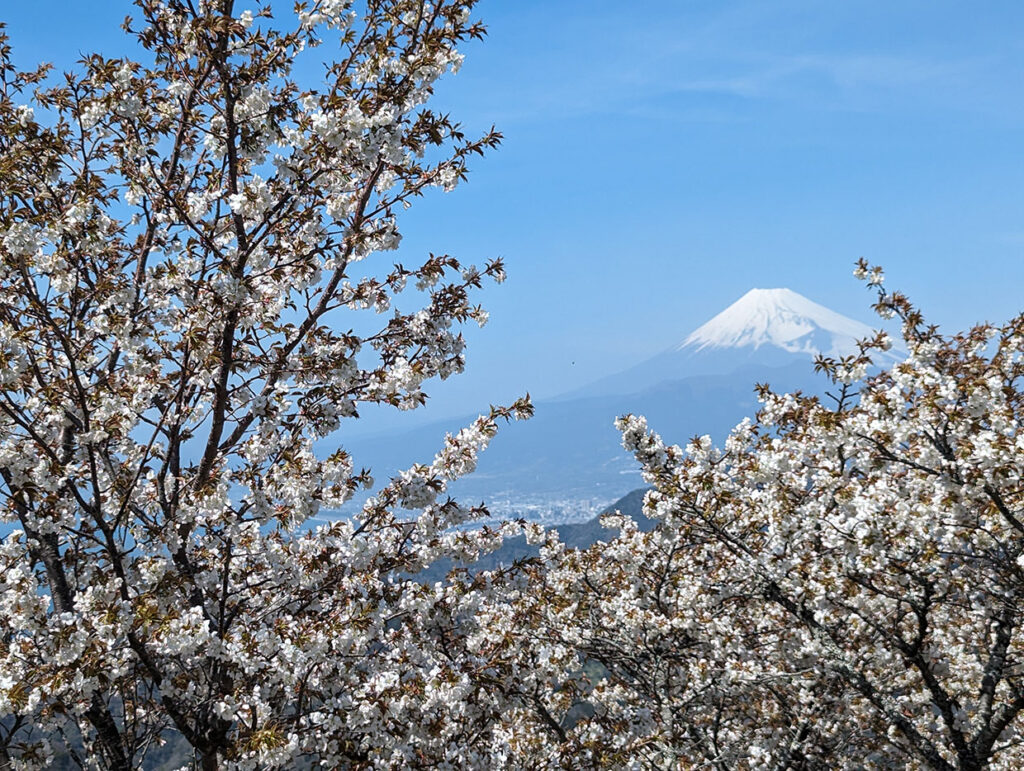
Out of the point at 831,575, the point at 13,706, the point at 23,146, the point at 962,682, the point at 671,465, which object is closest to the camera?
the point at 13,706

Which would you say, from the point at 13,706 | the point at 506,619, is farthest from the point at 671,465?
the point at 13,706

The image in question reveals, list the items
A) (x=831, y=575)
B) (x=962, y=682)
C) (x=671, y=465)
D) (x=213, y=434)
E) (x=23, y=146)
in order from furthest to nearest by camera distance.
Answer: (x=962, y=682), (x=671, y=465), (x=831, y=575), (x=213, y=434), (x=23, y=146)

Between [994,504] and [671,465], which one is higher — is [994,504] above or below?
below

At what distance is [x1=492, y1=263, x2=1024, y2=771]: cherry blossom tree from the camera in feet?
22.2

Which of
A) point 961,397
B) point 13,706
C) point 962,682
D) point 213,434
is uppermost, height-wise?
point 213,434

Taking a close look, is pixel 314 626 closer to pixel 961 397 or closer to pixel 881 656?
pixel 961 397

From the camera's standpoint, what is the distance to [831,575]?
7.72m

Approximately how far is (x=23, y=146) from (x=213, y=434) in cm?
304

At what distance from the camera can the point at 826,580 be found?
7.58 metres

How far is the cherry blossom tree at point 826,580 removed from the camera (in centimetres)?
677

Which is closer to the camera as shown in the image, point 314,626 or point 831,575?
point 314,626

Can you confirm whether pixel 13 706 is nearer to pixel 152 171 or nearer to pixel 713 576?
pixel 152 171

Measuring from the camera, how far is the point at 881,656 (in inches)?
351

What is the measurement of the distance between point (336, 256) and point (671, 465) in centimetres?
505
